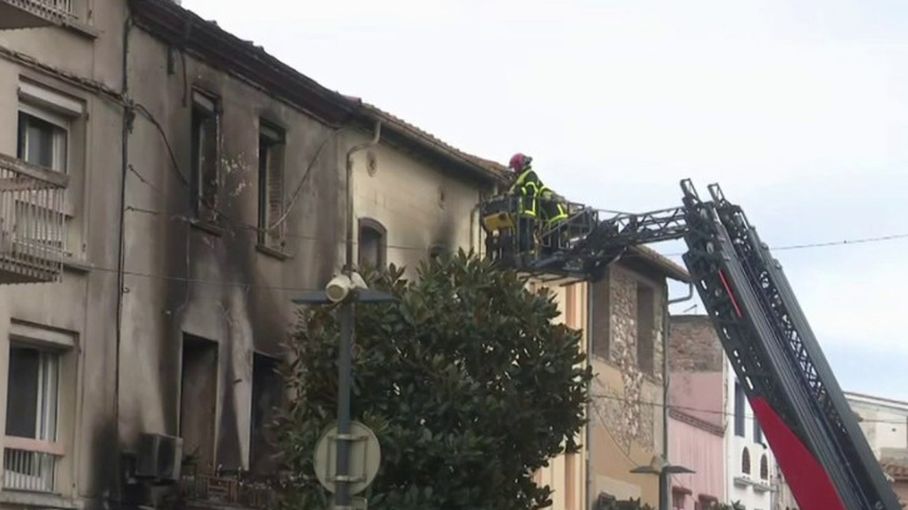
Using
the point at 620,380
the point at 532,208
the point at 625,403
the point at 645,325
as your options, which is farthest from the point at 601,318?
the point at 532,208

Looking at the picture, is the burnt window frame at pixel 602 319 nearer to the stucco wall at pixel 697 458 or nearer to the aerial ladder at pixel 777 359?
the stucco wall at pixel 697 458

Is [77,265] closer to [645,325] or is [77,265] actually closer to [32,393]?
[32,393]

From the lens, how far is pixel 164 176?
27641 mm

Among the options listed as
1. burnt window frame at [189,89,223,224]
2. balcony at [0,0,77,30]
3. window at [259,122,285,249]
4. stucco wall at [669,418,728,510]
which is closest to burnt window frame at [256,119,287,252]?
window at [259,122,285,249]

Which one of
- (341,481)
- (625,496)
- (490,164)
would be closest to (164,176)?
(341,481)

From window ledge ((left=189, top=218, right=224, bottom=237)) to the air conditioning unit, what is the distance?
3035mm

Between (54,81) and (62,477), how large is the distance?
14.6 feet

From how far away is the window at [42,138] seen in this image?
25000 mm

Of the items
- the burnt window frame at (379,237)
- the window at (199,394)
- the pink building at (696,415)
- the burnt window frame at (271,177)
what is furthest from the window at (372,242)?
the pink building at (696,415)

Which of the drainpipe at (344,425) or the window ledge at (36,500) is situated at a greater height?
the drainpipe at (344,425)

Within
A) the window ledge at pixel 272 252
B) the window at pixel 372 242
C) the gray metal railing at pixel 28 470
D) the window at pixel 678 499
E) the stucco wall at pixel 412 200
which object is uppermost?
the stucco wall at pixel 412 200

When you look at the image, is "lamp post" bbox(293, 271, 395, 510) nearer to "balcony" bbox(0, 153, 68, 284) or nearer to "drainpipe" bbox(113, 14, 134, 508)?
"balcony" bbox(0, 153, 68, 284)

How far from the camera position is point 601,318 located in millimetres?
43469

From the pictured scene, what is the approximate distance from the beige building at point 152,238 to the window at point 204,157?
0.03 meters
